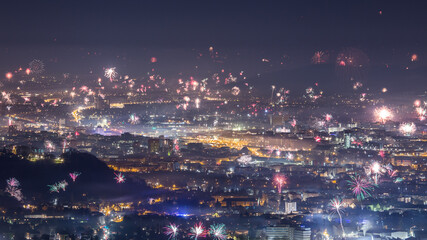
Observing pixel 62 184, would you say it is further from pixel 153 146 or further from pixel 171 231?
pixel 153 146

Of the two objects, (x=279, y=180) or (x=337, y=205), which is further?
(x=279, y=180)

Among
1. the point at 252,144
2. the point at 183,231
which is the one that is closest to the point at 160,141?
the point at 252,144

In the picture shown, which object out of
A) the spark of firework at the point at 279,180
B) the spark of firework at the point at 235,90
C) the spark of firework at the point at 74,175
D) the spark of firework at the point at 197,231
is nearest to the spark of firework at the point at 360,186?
the spark of firework at the point at 279,180

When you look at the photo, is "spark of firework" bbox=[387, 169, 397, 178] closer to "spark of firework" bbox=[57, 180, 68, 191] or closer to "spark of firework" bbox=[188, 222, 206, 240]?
"spark of firework" bbox=[57, 180, 68, 191]

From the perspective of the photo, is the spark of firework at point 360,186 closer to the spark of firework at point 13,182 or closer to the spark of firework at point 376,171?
the spark of firework at point 376,171

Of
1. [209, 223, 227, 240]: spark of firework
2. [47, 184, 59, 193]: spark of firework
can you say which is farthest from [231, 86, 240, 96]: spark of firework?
[209, 223, 227, 240]: spark of firework

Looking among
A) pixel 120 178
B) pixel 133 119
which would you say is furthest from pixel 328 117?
pixel 120 178
